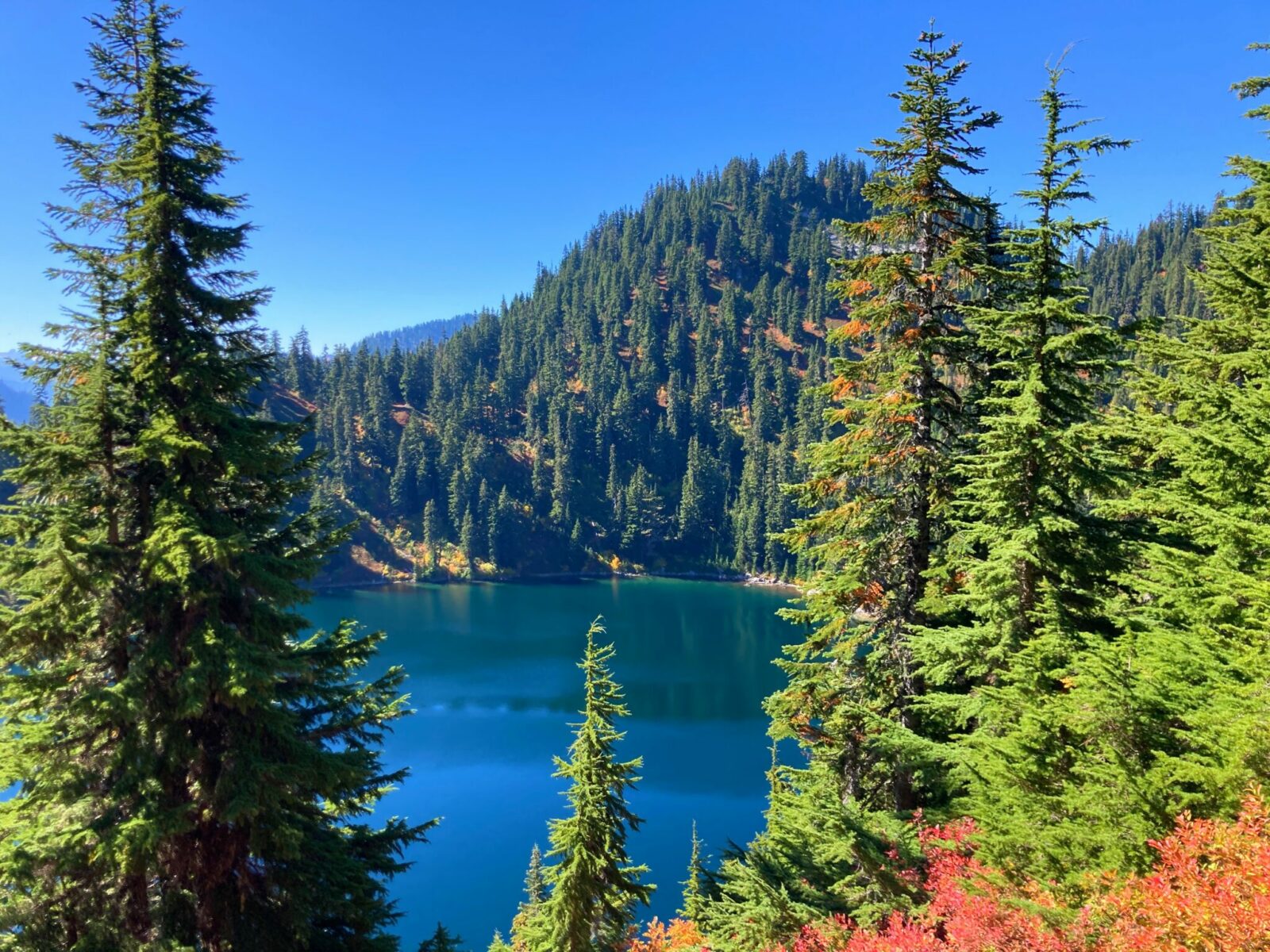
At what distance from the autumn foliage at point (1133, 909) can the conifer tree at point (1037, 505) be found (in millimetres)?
1289

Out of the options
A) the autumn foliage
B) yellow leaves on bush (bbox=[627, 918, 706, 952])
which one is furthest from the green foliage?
the autumn foliage

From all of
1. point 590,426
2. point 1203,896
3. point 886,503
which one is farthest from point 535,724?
point 590,426

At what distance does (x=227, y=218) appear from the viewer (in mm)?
9773

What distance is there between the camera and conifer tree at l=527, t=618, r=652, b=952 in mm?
13773

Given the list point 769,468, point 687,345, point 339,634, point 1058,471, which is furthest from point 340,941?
point 687,345

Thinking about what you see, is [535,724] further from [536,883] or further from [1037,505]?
[1037,505]

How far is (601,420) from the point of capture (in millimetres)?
132000

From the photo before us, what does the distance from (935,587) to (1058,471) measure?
2.70 m

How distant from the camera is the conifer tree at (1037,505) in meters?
8.97

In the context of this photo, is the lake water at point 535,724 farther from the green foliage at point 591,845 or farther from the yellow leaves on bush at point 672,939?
the green foliage at point 591,845

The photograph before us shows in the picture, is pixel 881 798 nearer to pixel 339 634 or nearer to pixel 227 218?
pixel 339 634

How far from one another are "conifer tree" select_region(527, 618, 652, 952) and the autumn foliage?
19.7 ft

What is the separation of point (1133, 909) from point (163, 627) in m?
10.8

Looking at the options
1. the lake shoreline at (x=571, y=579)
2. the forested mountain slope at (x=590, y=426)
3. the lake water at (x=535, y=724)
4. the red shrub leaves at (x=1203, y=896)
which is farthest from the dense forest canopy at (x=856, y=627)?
the forested mountain slope at (x=590, y=426)
